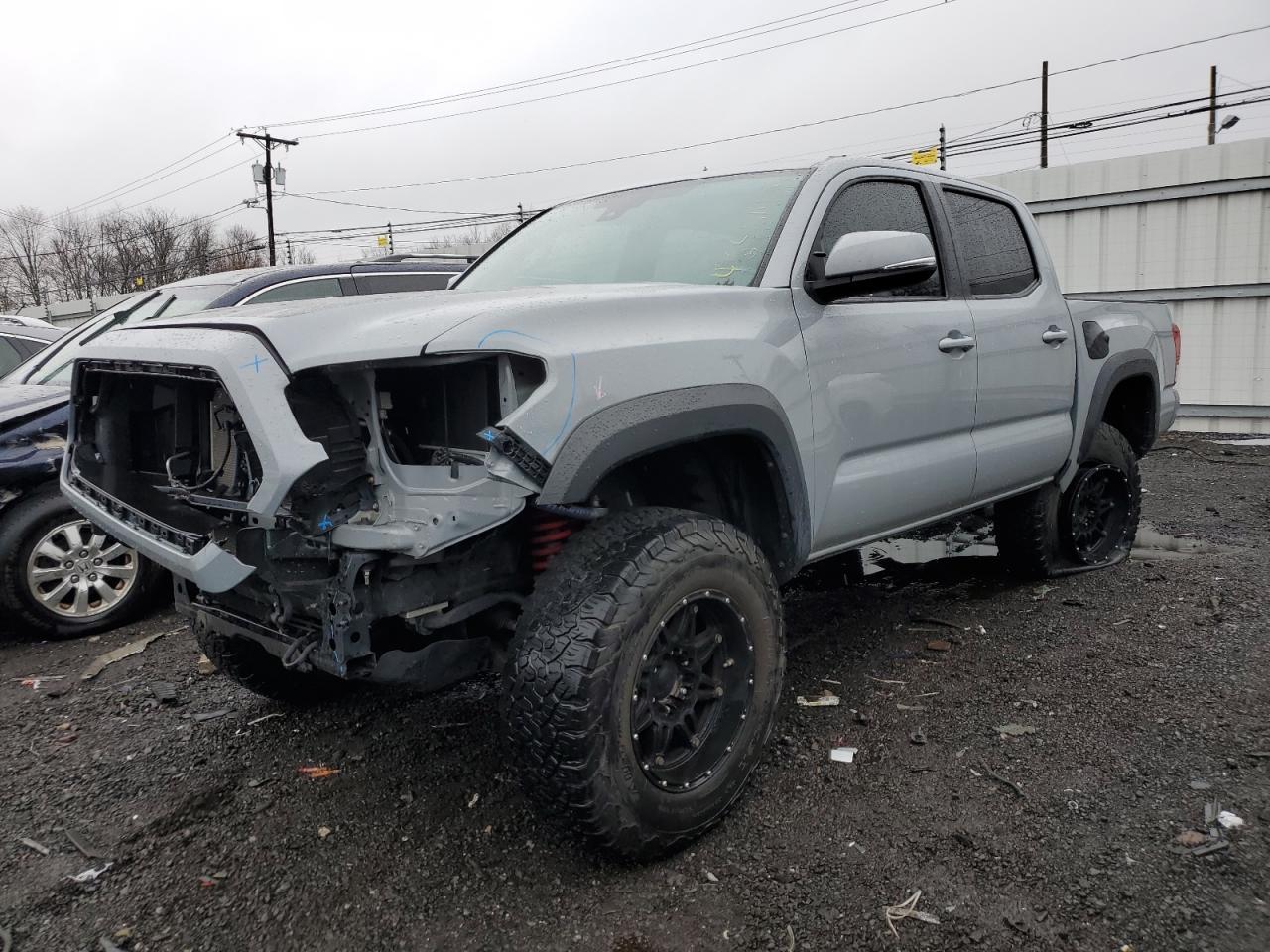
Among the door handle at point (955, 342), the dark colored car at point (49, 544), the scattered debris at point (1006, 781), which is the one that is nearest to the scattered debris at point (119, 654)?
the dark colored car at point (49, 544)

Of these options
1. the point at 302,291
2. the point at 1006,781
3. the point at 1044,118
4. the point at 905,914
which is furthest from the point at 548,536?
the point at 1044,118

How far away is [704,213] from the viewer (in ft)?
10.4

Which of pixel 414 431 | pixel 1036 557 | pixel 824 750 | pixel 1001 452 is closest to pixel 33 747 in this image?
pixel 414 431

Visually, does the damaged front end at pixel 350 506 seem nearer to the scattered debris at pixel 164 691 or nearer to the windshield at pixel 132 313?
the scattered debris at pixel 164 691

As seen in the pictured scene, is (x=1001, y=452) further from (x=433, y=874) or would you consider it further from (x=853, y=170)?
(x=433, y=874)

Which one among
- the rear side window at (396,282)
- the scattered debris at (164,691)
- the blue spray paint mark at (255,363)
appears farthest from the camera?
the rear side window at (396,282)

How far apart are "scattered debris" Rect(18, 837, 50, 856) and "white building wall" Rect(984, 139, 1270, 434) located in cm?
1087

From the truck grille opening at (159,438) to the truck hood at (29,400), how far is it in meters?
2.24

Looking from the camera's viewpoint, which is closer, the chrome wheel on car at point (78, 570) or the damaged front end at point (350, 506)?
the damaged front end at point (350, 506)

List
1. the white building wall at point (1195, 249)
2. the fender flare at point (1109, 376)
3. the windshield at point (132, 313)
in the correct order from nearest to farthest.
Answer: the fender flare at point (1109, 376)
the windshield at point (132, 313)
the white building wall at point (1195, 249)

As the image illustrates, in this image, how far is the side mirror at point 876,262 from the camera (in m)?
2.69

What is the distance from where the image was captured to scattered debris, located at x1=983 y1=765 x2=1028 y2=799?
2659mm

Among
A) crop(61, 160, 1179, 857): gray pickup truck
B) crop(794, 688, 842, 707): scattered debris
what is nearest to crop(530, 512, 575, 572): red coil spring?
crop(61, 160, 1179, 857): gray pickup truck

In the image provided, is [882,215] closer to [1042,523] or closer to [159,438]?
[1042,523]
